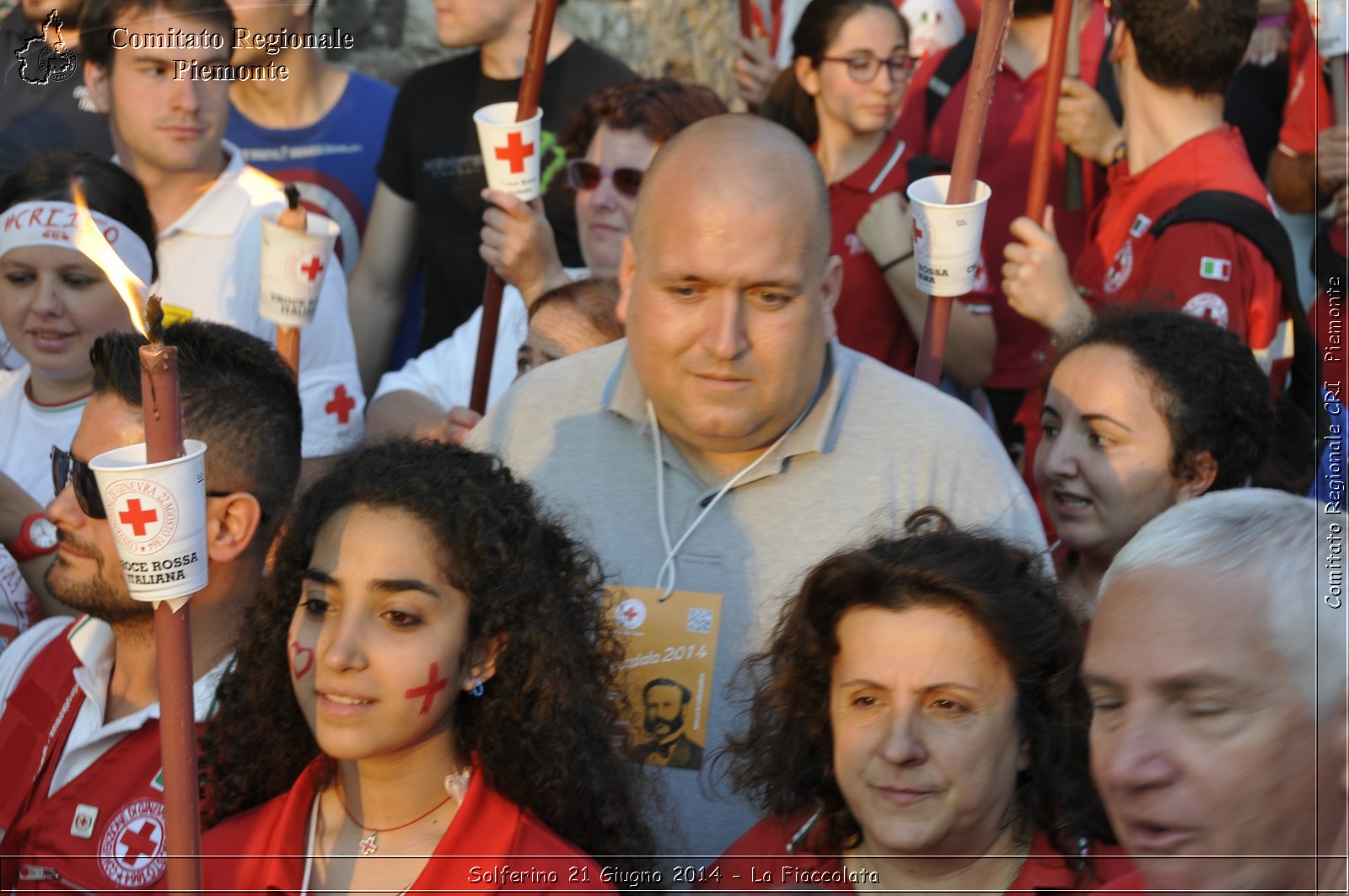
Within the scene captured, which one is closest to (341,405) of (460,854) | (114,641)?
(114,641)

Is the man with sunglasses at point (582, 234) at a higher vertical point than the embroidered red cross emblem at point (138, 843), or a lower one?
higher

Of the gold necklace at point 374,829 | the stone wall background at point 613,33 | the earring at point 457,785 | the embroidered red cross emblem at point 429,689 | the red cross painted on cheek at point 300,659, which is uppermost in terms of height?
the stone wall background at point 613,33

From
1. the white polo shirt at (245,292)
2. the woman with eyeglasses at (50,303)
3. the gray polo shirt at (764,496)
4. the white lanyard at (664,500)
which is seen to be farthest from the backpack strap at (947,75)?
the woman with eyeglasses at (50,303)

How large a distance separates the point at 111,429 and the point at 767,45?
446 cm

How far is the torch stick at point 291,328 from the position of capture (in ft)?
11.3

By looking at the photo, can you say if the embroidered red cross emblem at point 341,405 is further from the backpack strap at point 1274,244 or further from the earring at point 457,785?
the backpack strap at point 1274,244

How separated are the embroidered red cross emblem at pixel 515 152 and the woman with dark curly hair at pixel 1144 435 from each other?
4.62 feet

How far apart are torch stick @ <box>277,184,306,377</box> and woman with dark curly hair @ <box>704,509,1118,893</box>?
1.58 meters

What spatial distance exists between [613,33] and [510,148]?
3.55m

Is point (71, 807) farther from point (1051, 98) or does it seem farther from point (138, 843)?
point (1051, 98)

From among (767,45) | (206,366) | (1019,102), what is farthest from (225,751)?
(767,45)

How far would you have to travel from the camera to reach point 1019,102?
4.84 metres

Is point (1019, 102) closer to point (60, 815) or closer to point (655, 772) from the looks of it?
point (655, 772)

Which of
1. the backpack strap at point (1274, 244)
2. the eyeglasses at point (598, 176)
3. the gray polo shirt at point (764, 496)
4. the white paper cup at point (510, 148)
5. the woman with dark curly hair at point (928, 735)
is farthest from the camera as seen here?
the eyeglasses at point (598, 176)
